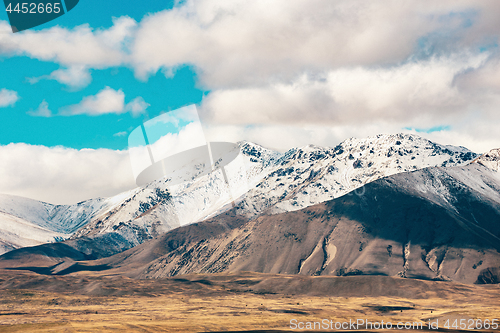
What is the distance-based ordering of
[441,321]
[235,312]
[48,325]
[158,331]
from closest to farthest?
[158,331] < [48,325] < [441,321] < [235,312]

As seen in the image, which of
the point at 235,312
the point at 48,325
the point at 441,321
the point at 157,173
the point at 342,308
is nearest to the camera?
the point at 157,173

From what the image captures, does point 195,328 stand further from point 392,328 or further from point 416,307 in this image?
point 416,307

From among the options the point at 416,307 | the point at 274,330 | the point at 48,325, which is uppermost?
the point at 48,325

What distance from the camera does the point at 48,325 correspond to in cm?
13350

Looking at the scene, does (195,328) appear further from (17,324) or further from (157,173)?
(157,173)

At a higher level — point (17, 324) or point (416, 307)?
point (17, 324)

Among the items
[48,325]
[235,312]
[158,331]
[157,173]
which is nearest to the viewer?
[157,173]

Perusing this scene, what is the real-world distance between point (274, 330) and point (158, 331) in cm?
3284

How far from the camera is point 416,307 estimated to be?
190m

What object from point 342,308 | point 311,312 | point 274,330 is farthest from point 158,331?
point 342,308

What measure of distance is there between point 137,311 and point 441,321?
365ft

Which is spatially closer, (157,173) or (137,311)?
(157,173)

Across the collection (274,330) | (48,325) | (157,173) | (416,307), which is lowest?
(416,307)

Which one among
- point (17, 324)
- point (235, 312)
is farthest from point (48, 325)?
point (235, 312)
